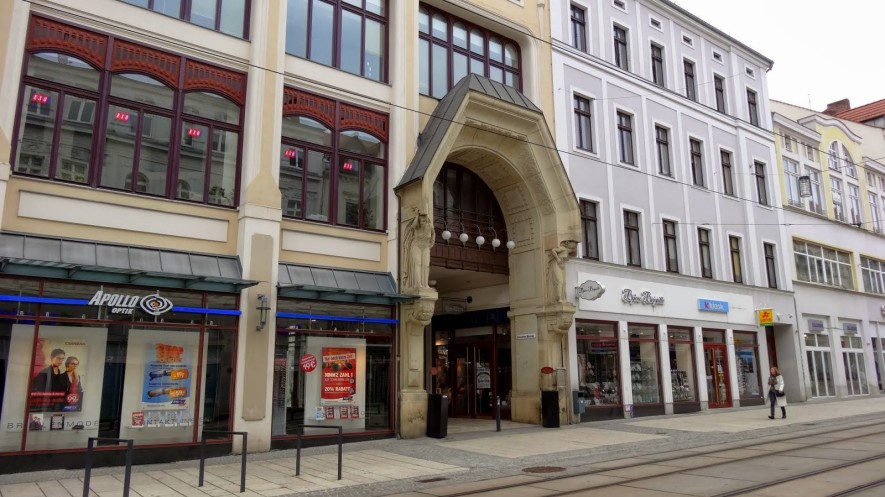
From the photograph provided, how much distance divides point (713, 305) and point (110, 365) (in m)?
20.9

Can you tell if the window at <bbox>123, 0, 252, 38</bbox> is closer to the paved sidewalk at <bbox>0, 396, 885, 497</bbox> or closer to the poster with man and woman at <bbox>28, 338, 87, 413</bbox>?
the poster with man and woman at <bbox>28, 338, 87, 413</bbox>

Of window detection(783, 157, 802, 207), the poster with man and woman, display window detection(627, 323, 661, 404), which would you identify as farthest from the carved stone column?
window detection(783, 157, 802, 207)

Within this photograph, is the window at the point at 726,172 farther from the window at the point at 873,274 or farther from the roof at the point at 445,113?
the roof at the point at 445,113

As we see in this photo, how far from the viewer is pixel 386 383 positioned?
635 inches

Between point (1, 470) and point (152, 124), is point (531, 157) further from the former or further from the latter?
point (1, 470)

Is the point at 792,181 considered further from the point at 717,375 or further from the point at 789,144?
the point at 717,375

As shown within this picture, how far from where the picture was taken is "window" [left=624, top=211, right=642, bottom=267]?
23.0 metres

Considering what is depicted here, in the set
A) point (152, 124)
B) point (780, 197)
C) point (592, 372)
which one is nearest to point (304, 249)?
point (152, 124)

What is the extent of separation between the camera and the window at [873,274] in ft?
114

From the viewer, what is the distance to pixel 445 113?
17266 millimetres

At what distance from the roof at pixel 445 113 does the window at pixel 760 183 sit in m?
15.4

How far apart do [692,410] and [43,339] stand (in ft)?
66.5

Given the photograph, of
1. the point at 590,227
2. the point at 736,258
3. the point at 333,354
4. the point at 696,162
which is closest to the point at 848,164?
the point at 736,258

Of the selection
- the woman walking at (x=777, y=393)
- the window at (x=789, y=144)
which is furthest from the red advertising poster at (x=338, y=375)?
the window at (x=789, y=144)
